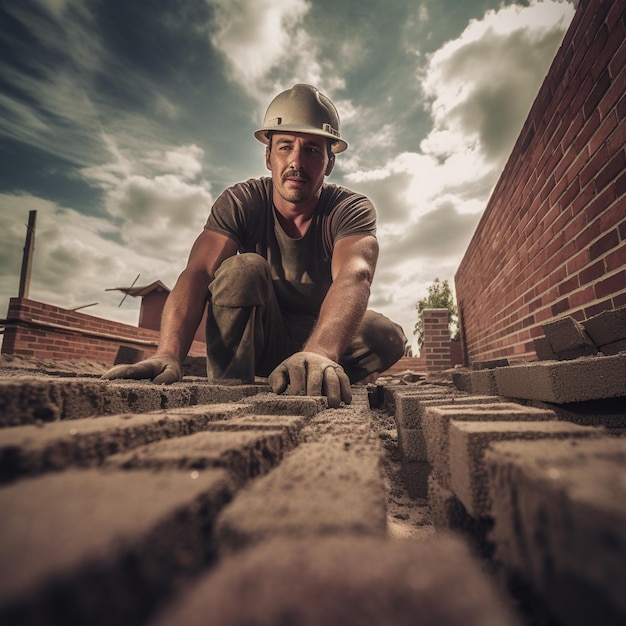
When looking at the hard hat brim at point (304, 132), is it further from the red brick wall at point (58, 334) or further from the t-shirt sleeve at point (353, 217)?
the red brick wall at point (58, 334)

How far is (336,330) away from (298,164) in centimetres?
148

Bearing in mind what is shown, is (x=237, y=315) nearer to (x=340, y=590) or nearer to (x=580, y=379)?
(x=580, y=379)

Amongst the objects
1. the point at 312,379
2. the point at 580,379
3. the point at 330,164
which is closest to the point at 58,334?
the point at 330,164

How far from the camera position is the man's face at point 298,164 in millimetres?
2730

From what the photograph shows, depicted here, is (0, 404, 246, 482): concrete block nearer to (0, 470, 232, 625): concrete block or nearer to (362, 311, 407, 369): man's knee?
(0, 470, 232, 625): concrete block

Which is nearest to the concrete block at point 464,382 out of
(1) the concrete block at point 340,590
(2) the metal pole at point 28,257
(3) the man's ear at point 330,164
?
(1) the concrete block at point 340,590

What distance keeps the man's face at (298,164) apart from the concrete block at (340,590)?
2.69m

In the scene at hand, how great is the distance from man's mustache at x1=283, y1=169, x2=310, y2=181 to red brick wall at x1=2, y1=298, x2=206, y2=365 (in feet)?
18.0

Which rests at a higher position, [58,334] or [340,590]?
[58,334]

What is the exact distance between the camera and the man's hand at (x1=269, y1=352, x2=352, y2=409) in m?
1.49

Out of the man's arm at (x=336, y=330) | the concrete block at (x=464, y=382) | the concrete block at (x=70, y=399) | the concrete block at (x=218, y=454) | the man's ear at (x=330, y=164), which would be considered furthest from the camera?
the man's ear at (x=330, y=164)

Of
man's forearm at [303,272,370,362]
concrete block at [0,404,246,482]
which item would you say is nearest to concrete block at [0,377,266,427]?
concrete block at [0,404,246,482]

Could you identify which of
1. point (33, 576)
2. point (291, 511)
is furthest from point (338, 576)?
point (33, 576)

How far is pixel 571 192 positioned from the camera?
7.29 feet
